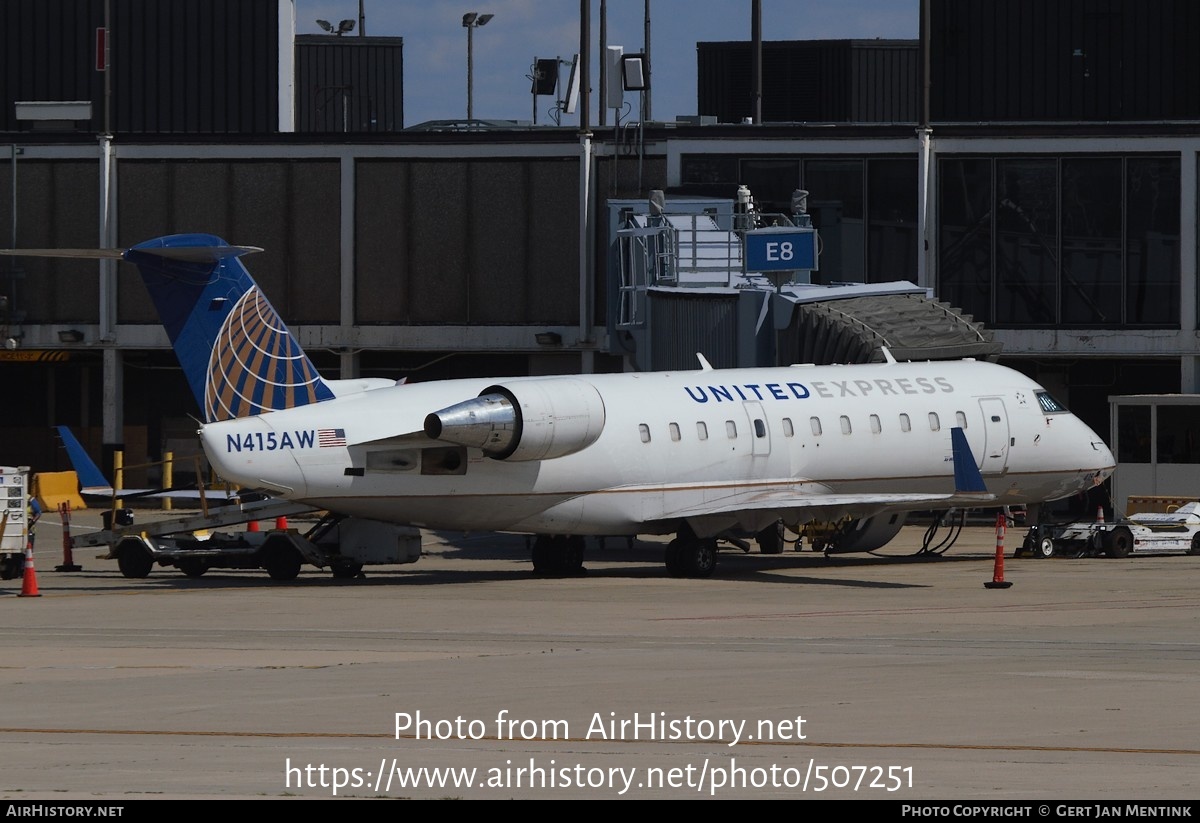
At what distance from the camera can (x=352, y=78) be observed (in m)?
98.8

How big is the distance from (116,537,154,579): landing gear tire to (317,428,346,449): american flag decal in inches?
192

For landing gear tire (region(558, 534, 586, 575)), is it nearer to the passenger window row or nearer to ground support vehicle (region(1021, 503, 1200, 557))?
the passenger window row

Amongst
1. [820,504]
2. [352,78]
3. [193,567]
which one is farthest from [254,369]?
[352,78]

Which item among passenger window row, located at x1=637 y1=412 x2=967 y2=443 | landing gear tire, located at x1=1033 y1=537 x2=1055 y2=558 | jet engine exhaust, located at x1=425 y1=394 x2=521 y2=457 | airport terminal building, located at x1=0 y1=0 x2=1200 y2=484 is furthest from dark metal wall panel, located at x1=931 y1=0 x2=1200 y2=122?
jet engine exhaust, located at x1=425 y1=394 x2=521 y2=457

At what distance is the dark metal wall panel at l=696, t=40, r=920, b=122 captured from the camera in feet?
310

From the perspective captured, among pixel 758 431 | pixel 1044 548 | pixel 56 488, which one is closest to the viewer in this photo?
pixel 758 431

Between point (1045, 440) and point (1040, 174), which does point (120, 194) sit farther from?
point (1045, 440)

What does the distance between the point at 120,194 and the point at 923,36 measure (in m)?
23.6

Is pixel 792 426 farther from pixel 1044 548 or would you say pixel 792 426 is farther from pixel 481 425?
pixel 1044 548

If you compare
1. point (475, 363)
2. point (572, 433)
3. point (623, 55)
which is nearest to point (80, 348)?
point (475, 363)

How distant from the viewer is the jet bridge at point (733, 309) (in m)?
41.6

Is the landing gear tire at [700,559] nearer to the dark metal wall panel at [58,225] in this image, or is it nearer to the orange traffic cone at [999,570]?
the orange traffic cone at [999,570]

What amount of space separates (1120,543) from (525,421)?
507 inches

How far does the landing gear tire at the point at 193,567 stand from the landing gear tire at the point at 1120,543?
642 inches
